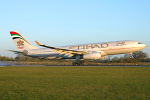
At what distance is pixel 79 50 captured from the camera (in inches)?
1576

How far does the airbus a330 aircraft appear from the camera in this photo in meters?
37.0

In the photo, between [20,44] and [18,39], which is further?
[18,39]

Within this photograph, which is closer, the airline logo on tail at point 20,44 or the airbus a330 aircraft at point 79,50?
the airbus a330 aircraft at point 79,50

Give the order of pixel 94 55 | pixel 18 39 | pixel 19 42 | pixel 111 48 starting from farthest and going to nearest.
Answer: pixel 18 39 → pixel 19 42 → pixel 111 48 → pixel 94 55

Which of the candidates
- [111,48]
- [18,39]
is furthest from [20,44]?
[111,48]

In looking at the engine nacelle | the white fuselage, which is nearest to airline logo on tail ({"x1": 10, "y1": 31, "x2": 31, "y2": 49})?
the white fuselage

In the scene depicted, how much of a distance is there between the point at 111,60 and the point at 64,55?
18.2 m

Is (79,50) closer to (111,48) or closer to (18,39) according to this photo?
(111,48)

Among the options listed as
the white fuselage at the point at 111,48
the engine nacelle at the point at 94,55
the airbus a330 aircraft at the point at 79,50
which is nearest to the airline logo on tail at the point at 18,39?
the airbus a330 aircraft at the point at 79,50

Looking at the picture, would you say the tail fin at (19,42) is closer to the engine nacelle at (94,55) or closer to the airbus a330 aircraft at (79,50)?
the airbus a330 aircraft at (79,50)

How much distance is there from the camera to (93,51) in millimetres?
38844

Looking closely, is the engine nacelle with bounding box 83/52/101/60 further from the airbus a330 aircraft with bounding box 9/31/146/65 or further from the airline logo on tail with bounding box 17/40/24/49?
the airline logo on tail with bounding box 17/40/24/49

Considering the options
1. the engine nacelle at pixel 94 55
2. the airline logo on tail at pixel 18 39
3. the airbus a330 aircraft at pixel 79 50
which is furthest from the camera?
the airline logo on tail at pixel 18 39

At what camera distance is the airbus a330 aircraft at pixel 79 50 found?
3700 centimetres
